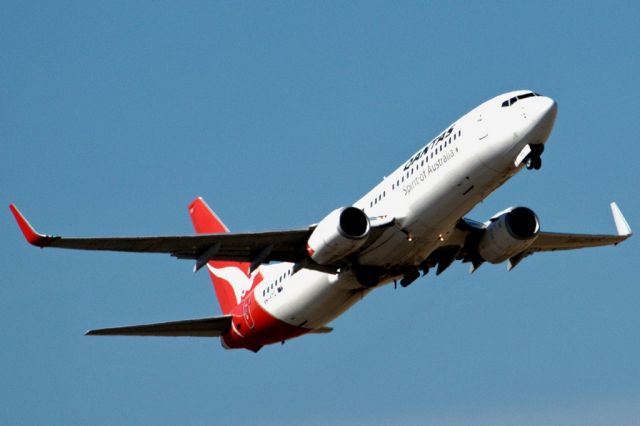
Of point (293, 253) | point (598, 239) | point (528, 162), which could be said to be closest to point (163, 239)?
point (293, 253)

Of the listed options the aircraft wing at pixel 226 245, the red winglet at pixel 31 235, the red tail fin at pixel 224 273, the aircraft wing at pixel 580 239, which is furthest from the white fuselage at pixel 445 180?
the red winglet at pixel 31 235

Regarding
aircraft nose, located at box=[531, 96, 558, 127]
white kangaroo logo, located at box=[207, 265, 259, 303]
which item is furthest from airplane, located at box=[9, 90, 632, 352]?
white kangaroo logo, located at box=[207, 265, 259, 303]

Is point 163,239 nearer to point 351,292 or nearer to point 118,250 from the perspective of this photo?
point 118,250

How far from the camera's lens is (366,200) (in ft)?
170

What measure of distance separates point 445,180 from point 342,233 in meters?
3.99

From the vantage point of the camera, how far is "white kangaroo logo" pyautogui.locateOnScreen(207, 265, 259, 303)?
194 ft

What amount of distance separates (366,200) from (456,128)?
4.85m

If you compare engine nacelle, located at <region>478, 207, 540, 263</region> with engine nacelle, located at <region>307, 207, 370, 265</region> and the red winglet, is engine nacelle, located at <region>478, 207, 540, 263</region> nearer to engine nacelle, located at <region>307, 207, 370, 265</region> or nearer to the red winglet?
engine nacelle, located at <region>307, 207, 370, 265</region>

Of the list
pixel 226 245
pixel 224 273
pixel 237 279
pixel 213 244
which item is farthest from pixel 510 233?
pixel 224 273

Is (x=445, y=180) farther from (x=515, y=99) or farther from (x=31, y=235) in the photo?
(x=31, y=235)

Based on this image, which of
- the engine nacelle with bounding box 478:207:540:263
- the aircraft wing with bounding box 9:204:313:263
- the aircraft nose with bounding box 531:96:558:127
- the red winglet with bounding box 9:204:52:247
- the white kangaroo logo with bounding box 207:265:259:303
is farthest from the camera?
the white kangaroo logo with bounding box 207:265:259:303

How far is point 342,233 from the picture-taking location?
48750mm

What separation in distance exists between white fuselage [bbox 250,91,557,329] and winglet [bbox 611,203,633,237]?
949 centimetres

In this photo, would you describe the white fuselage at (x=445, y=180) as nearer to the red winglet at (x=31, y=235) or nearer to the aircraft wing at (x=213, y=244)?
A: the aircraft wing at (x=213, y=244)
